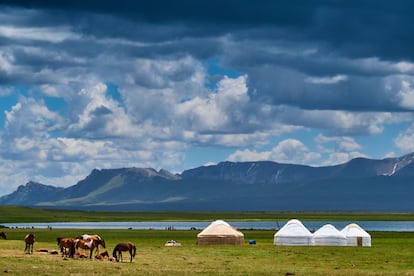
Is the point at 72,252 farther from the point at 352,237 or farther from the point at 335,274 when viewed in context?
the point at 352,237

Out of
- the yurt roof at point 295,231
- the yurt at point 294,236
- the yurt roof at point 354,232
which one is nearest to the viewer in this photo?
the yurt at point 294,236

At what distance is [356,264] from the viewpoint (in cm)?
4988

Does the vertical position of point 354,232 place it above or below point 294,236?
above

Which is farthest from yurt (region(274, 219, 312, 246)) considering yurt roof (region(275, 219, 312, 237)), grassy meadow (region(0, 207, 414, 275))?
grassy meadow (region(0, 207, 414, 275))

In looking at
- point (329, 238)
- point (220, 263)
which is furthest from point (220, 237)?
point (220, 263)

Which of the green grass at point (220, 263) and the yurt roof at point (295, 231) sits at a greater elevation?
the yurt roof at point (295, 231)

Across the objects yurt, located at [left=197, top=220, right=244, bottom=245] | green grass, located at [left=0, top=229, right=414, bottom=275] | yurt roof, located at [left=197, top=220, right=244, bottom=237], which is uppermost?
yurt roof, located at [left=197, top=220, right=244, bottom=237]

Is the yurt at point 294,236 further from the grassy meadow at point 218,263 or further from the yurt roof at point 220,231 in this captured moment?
the grassy meadow at point 218,263

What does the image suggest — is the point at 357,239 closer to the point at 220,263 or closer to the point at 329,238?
the point at 329,238

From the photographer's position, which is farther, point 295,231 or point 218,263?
point 295,231

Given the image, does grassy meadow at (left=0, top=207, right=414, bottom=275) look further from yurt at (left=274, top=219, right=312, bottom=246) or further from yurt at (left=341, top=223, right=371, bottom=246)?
yurt at (left=341, top=223, right=371, bottom=246)

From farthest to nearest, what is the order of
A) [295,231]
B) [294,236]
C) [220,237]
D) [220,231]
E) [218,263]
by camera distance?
[220,231] < [295,231] < [220,237] < [294,236] < [218,263]

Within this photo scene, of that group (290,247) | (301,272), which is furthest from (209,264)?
(290,247)

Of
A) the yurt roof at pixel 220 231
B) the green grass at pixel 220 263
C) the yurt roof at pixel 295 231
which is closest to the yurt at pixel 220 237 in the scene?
the yurt roof at pixel 220 231
